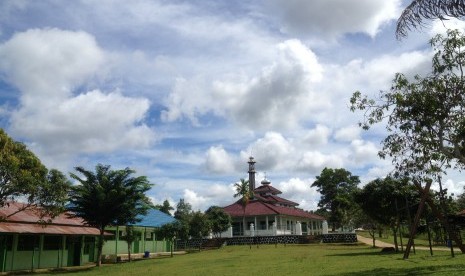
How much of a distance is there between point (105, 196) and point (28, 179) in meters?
11.9

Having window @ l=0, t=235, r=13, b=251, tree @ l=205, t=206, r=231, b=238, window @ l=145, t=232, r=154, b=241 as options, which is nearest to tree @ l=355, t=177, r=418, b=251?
window @ l=145, t=232, r=154, b=241

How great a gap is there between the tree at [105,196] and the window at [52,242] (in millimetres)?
2259

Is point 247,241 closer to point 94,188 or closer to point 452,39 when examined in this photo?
point 94,188

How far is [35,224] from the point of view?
100ft

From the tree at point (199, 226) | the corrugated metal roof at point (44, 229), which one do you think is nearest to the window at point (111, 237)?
the corrugated metal roof at point (44, 229)

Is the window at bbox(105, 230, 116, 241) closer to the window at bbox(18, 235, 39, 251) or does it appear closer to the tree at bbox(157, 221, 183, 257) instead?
the tree at bbox(157, 221, 183, 257)

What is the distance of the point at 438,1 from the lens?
1369cm

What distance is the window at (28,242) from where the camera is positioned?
97.4 feet

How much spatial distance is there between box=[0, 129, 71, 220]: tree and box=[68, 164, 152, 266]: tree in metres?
7.83

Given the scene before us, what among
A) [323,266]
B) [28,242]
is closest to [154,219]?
[28,242]

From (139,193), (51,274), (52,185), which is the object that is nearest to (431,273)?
(52,185)

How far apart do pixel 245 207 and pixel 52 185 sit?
1695 inches

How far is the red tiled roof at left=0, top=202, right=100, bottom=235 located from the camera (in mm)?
28203

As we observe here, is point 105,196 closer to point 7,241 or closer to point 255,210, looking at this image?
point 7,241
